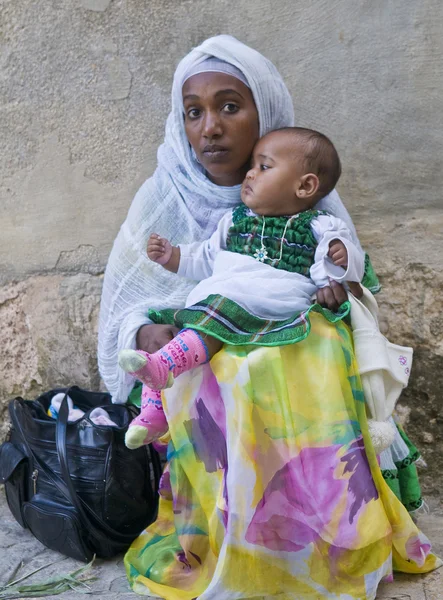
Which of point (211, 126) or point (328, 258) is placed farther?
point (211, 126)

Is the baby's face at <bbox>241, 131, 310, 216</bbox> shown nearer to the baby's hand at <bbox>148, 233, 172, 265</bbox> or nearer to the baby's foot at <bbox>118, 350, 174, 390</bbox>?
the baby's hand at <bbox>148, 233, 172, 265</bbox>

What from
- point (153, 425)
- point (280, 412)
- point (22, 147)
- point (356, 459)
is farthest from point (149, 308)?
point (22, 147)

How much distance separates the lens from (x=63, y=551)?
8.22ft

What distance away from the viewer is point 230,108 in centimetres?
255

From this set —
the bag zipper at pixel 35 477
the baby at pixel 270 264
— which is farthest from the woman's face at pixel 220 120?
the bag zipper at pixel 35 477

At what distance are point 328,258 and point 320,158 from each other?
312 mm

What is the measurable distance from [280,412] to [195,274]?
0.61 metres

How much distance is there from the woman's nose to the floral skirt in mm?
716

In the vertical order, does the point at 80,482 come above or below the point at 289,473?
below

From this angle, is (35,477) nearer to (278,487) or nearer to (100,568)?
(100,568)

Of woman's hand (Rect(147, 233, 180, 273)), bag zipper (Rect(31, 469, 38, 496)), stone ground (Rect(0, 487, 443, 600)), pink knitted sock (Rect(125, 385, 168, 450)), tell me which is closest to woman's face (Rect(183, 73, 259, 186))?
woman's hand (Rect(147, 233, 180, 273))

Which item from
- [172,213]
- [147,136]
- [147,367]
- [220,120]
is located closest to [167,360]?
[147,367]

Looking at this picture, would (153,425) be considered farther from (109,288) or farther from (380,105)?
(380,105)

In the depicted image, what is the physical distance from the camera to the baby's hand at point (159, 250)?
2.49 meters
